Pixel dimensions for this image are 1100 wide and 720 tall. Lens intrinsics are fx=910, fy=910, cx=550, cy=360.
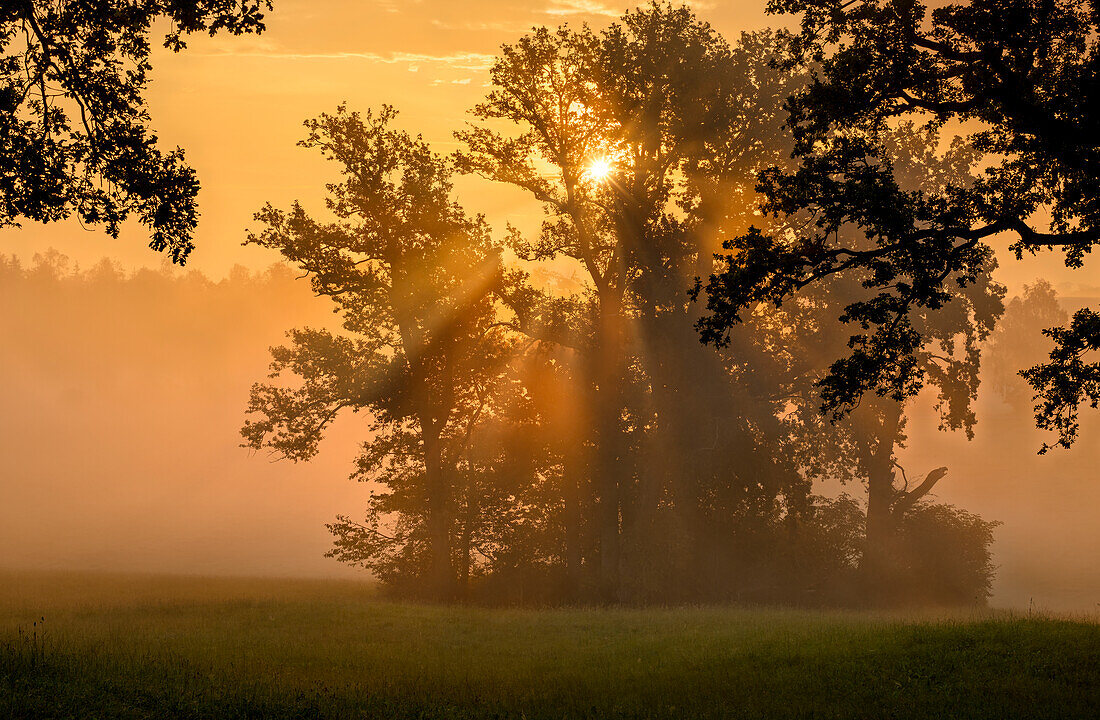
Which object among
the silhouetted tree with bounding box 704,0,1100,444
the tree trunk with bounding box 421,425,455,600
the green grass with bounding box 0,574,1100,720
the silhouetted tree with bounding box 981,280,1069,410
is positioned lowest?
the green grass with bounding box 0,574,1100,720

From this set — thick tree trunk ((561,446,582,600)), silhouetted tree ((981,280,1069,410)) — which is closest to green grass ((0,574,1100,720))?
thick tree trunk ((561,446,582,600))

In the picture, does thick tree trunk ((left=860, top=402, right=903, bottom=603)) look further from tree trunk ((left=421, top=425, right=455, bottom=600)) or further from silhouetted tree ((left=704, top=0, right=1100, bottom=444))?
silhouetted tree ((left=704, top=0, right=1100, bottom=444))

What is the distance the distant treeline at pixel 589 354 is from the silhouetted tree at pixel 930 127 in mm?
20778

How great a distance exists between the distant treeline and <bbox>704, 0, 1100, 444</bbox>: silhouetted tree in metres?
20.8

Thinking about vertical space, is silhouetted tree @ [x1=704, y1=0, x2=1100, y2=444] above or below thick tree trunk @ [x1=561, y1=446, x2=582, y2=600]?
above

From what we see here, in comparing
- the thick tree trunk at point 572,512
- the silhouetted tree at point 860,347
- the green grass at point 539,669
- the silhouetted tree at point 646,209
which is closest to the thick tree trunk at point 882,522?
the silhouetted tree at point 860,347

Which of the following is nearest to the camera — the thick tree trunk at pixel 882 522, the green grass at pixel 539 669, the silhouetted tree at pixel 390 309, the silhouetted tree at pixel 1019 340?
the green grass at pixel 539 669

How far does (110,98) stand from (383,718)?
1305 centimetres

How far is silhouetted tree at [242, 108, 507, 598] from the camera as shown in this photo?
3716 cm

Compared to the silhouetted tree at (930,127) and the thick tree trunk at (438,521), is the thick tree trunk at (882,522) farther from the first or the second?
the silhouetted tree at (930,127)

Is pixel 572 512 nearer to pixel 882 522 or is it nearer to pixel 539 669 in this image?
pixel 882 522

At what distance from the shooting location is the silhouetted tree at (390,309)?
37.2 metres

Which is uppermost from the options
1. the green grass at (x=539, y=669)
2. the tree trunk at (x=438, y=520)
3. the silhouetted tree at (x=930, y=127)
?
the silhouetted tree at (x=930, y=127)

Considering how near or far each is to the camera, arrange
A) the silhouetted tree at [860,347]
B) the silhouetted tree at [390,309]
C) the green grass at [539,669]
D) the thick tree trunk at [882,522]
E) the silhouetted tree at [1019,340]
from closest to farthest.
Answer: the green grass at [539,669] < the silhouetted tree at [390,309] < the silhouetted tree at [860,347] < the thick tree trunk at [882,522] < the silhouetted tree at [1019,340]
